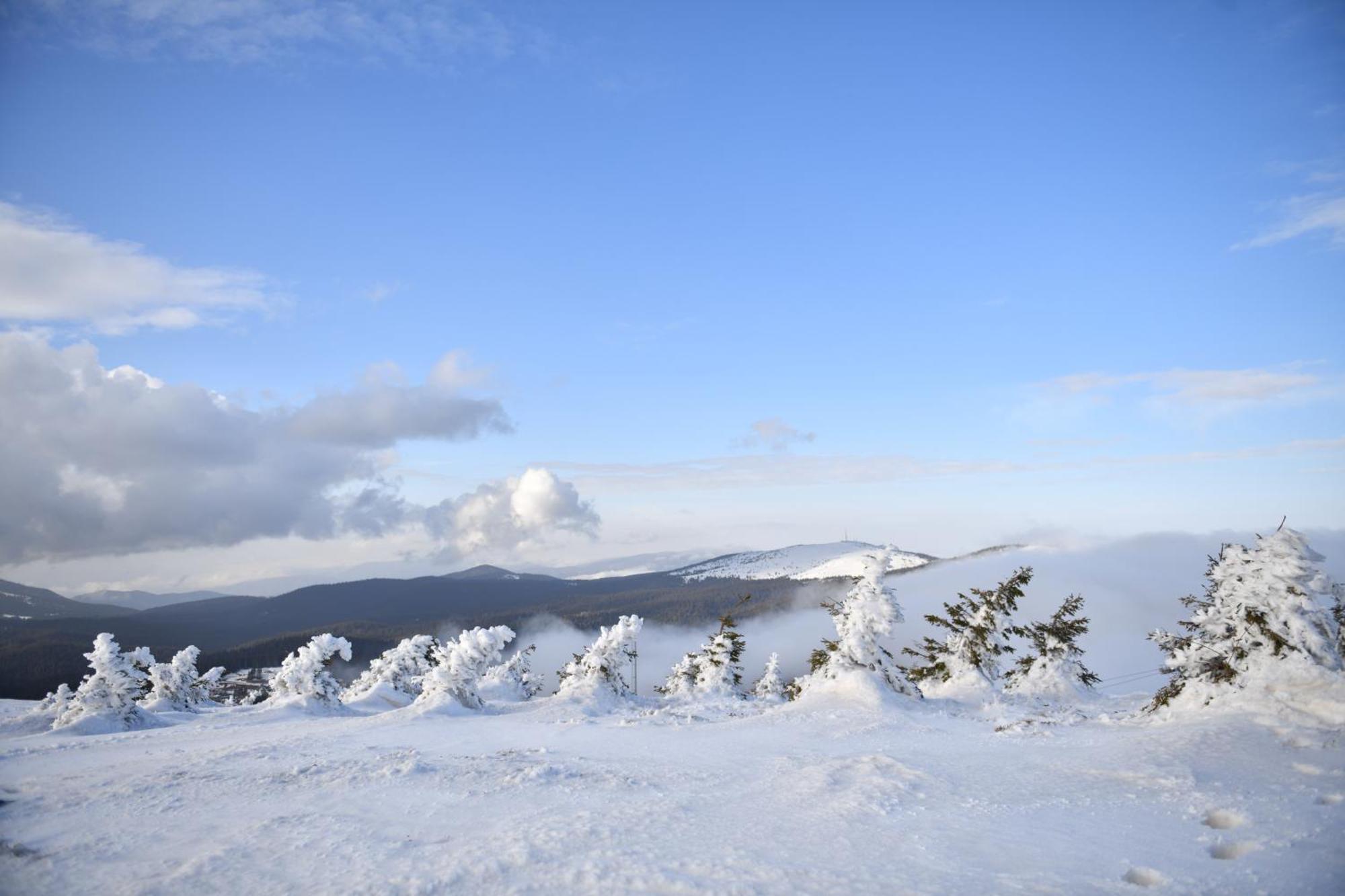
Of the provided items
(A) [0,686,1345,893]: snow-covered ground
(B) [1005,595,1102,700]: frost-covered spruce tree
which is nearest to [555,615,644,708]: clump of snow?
(A) [0,686,1345,893]: snow-covered ground

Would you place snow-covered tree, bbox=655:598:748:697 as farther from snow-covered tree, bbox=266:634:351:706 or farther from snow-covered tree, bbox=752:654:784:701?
snow-covered tree, bbox=266:634:351:706

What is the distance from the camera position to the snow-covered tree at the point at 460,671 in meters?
27.1

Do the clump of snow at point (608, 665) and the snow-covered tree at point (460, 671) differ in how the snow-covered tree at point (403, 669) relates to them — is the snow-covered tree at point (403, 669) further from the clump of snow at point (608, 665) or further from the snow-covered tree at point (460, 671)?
the clump of snow at point (608, 665)

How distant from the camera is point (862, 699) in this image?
20500 mm

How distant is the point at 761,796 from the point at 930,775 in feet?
9.75

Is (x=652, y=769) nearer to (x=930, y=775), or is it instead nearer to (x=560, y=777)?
(x=560, y=777)

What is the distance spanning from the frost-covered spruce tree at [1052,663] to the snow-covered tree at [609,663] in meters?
16.4

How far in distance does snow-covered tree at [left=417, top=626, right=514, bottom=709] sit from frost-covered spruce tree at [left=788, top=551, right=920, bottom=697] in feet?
42.8

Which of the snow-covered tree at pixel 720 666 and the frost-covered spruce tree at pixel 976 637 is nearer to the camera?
the frost-covered spruce tree at pixel 976 637

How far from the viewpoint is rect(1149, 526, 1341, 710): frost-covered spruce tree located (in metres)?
15.1

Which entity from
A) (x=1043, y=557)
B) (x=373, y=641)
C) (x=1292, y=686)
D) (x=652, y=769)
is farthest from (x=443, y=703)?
(x=1043, y=557)

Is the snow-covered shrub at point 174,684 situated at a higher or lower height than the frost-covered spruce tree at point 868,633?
lower

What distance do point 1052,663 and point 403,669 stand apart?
35606 mm

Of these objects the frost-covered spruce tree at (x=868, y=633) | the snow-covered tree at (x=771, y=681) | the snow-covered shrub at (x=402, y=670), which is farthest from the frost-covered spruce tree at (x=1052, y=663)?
the snow-covered shrub at (x=402, y=670)
